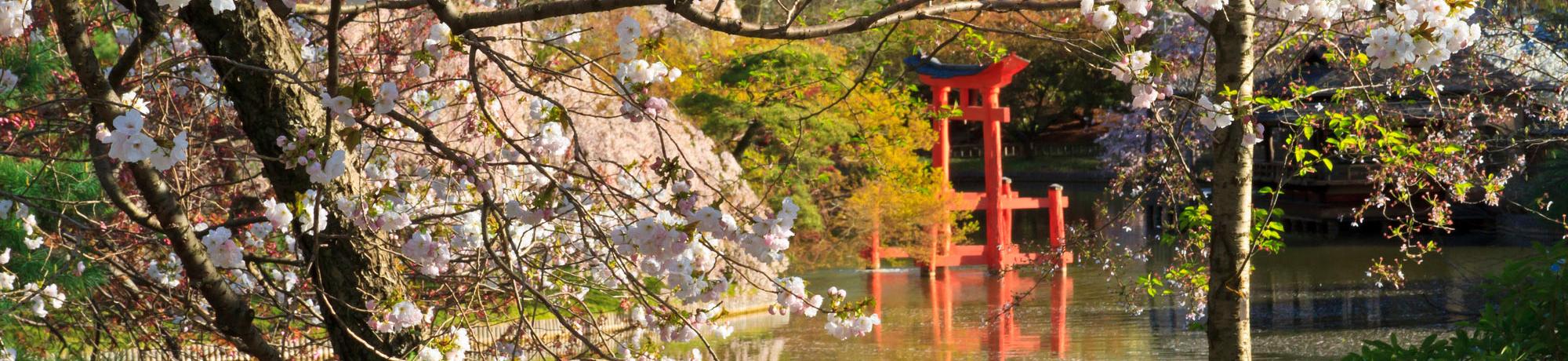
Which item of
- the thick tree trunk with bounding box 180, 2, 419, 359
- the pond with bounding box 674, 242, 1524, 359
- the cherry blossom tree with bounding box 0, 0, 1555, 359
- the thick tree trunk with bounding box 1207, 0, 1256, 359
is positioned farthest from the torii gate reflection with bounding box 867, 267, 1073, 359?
the thick tree trunk with bounding box 180, 2, 419, 359

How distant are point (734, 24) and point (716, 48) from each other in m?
10.9

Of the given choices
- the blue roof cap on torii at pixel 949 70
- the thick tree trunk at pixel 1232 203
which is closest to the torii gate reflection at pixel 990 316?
the blue roof cap on torii at pixel 949 70

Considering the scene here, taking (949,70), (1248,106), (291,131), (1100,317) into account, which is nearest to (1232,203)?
(1248,106)

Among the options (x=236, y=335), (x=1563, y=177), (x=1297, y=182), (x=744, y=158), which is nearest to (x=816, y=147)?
(x=744, y=158)

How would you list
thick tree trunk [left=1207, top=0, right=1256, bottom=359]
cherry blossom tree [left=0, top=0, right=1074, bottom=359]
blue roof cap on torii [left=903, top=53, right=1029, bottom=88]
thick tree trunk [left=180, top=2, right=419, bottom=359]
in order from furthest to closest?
blue roof cap on torii [left=903, top=53, right=1029, bottom=88] → thick tree trunk [left=1207, top=0, right=1256, bottom=359] → thick tree trunk [left=180, top=2, right=419, bottom=359] → cherry blossom tree [left=0, top=0, right=1074, bottom=359]

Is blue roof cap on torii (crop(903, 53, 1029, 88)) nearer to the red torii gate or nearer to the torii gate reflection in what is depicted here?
the red torii gate

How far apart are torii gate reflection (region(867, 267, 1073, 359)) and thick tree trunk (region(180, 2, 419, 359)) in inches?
191

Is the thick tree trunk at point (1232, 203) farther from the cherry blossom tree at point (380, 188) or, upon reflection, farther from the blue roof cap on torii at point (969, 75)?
the blue roof cap on torii at point (969, 75)

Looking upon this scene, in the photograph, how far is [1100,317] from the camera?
11.2 metres

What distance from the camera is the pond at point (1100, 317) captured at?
9.63m

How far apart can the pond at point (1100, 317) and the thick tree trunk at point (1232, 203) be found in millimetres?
4173

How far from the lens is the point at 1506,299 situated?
12.8 feet

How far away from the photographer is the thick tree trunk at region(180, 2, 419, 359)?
9.48 feet

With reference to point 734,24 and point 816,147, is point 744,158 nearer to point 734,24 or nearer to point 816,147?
point 816,147
